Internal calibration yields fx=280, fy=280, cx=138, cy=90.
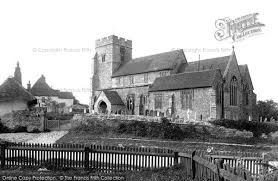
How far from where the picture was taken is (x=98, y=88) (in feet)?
195

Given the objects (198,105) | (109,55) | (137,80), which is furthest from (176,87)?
(109,55)

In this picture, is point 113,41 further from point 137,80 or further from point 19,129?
point 19,129

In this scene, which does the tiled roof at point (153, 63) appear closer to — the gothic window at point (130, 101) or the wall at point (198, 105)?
the gothic window at point (130, 101)

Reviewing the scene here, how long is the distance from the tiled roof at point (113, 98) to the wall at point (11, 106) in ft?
53.5

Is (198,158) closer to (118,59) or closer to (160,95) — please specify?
(160,95)

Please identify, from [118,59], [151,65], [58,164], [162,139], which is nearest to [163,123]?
[162,139]

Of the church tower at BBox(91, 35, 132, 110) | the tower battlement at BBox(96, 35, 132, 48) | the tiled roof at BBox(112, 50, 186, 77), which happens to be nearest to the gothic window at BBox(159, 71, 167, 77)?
the tiled roof at BBox(112, 50, 186, 77)

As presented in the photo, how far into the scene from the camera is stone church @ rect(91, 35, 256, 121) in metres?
34.8

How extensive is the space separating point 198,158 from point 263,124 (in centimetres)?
2307

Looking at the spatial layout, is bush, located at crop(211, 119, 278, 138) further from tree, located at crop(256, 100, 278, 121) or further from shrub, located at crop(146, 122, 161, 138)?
tree, located at crop(256, 100, 278, 121)

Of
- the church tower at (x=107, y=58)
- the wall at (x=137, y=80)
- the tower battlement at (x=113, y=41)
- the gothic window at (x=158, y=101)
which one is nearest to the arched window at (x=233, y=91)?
the gothic window at (x=158, y=101)

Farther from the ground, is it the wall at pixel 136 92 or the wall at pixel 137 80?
the wall at pixel 137 80

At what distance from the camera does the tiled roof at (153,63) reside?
4491 centimetres

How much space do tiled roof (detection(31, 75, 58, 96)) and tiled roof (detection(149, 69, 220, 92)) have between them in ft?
112
